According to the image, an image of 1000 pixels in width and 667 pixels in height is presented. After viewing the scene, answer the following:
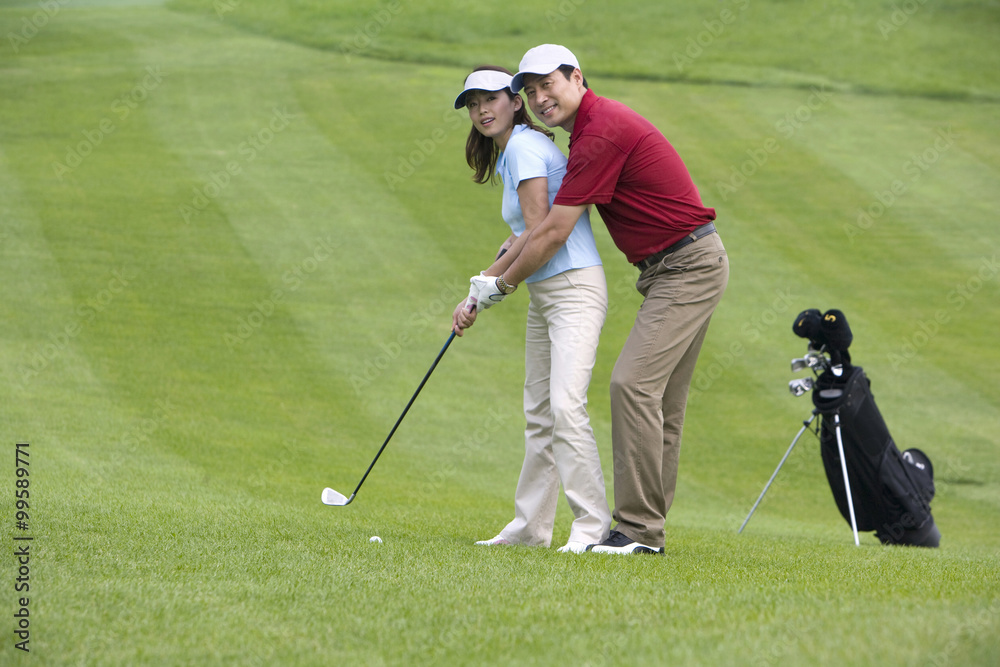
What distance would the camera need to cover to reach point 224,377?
8.11 meters

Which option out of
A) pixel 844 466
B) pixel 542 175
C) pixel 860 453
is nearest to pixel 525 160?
pixel 542 175

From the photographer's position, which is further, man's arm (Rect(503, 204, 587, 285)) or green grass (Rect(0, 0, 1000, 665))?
man's arm (Rect(503, 204, 587, 285))

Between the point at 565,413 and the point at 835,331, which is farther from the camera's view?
the point at 835,331

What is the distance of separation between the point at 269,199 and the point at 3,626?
1016 cm

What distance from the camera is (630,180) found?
3.78 m

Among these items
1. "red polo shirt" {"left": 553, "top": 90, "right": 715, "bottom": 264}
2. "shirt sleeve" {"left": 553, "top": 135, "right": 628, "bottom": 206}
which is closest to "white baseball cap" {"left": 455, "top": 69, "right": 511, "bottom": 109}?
"red polo shirt" {"left": 553, "top": 90, "right": 715, "bottom": 264}

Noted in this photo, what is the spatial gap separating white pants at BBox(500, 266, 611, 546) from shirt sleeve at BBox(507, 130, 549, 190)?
414 mm

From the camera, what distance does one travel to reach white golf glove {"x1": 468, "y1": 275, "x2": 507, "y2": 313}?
154 inches

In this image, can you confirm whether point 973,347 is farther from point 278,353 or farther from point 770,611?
point 770,611

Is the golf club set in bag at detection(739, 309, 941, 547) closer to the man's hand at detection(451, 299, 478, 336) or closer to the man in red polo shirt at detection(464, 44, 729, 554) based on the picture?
the man in red polo shirt at detection(464, 44, 729, 554)

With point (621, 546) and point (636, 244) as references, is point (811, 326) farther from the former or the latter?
point (621, 546)

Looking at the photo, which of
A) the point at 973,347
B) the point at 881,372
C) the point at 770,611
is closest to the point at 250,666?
the point at 770,611

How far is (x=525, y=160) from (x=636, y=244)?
55 cm

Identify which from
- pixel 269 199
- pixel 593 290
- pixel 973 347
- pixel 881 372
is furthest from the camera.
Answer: pixel 269 199
